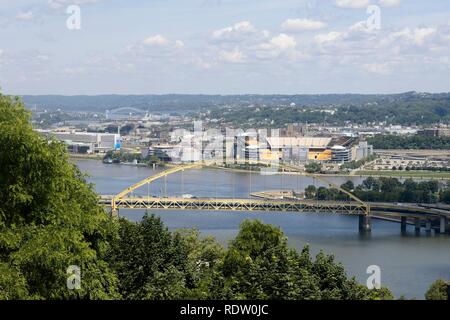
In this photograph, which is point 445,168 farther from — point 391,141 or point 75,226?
point 75,226

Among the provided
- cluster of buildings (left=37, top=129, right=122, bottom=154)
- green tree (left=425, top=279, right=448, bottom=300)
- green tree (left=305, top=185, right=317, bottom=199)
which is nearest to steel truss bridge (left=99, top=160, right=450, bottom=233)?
green tree (left=305, top=185, right=317, bottom=199)

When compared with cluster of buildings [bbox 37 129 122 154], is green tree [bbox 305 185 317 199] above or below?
below

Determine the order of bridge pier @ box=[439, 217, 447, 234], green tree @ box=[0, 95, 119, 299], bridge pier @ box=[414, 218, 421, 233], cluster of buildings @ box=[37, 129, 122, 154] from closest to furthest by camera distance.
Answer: green tree @ box=[0, 95, 119, 299] → bridge pier @ box=[439, 217, 447, 234] → bridge pier @ box=[414, 218, 421, 233] → cluster of buildings @ box=[37, 129, 122, 154]

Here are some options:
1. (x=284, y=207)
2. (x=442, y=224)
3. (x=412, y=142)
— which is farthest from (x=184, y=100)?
(x=442, y=224)

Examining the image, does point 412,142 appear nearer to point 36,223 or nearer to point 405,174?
point 405,174

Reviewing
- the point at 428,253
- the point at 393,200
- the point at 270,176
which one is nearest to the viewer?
the point at 428,253

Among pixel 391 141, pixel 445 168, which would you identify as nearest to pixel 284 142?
pixel 391 141

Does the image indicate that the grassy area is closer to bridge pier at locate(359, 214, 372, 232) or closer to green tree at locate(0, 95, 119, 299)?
bridge pier at locate(359, 214, 372, 232)
